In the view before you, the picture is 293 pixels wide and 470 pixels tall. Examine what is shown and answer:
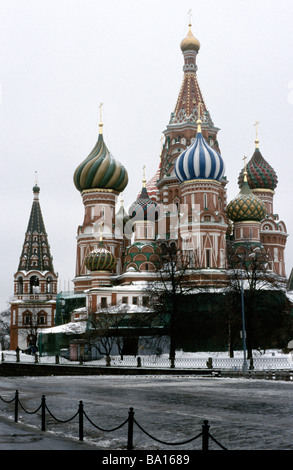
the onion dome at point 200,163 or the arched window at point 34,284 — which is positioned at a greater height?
the onion dome at point 200,163

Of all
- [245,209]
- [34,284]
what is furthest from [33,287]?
[245,209]

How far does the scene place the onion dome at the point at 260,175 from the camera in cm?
6644

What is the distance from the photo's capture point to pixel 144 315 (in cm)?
4497

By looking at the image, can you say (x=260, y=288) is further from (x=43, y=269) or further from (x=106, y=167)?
(x=43, y=269)

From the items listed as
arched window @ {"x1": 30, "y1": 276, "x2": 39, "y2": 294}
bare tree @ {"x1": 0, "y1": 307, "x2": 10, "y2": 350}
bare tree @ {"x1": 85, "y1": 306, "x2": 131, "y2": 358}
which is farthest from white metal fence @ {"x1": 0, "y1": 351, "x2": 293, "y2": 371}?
bare tree @ {"x1": 0, "y1": 307, "x2": 10, "y2": 350}

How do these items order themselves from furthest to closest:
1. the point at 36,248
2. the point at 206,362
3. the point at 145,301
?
1. the point at 36,248
2. the point at 145,301
3. the point at 206,362

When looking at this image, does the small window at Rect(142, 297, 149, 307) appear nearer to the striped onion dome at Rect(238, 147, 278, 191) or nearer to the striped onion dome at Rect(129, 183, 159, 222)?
the striped onion dome at Rect(129, 183, 159, 222)

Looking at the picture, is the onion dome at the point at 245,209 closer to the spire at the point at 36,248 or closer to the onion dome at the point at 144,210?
the onion dome at the point at 144,210

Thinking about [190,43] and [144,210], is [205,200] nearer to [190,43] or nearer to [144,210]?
[144,210]

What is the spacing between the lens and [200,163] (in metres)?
53.1

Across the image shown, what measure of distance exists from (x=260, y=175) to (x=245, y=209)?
381 inches

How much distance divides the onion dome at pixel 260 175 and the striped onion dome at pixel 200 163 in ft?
42.6

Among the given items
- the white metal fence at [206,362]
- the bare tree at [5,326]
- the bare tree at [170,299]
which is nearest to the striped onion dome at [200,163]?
the bare tree at [170,299]

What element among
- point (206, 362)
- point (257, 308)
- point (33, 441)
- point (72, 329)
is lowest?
point (33, 441)
